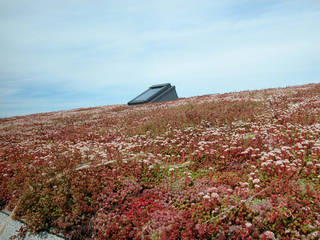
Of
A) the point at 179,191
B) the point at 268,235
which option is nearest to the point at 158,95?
the point at 179,191

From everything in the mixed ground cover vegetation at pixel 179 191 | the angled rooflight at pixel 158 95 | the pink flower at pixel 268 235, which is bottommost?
the pink flower at pixel 268 235

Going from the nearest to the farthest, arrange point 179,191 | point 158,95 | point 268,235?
point 268,235
point 179,191
point 158,95

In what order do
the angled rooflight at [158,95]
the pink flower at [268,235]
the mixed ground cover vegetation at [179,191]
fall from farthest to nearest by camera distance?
the angled rooflight at [158,95] → the mixed ground cover vegetation at [179,191] → the pink flower at [268,235]

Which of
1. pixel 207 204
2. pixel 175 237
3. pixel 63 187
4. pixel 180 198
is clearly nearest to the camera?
pixel 175 237

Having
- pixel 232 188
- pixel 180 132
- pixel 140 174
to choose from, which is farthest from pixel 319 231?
pixel 180 132

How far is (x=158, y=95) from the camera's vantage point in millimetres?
39250

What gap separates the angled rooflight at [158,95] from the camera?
3745cm

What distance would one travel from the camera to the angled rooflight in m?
37.5

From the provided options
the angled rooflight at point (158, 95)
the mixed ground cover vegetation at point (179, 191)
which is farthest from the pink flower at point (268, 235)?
the angled rooflight at point (158, 95)

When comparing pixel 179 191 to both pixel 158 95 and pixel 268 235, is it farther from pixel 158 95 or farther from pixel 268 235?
pixel 158 95

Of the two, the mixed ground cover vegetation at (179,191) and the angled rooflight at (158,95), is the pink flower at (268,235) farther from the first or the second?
the angled rooflight at (158,95)

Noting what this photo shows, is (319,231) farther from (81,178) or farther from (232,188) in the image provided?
(81,178)

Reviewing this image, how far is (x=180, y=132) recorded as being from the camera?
13.6 m

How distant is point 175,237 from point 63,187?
4.70m
